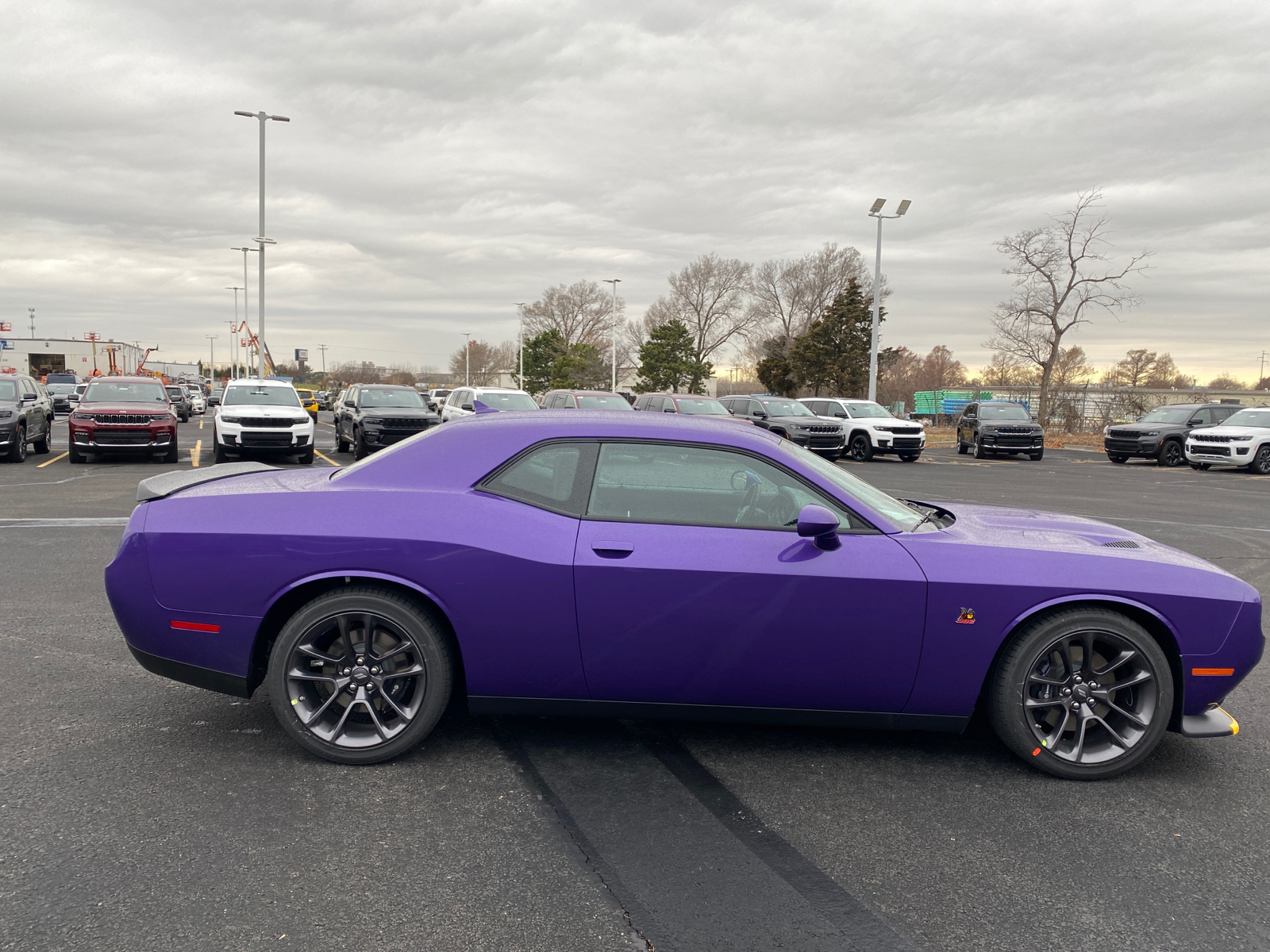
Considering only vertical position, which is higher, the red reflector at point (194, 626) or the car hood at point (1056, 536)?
the car hood at point (1056, 536)

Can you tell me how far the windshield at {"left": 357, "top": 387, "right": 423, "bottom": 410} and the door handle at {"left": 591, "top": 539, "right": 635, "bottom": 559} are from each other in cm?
1779

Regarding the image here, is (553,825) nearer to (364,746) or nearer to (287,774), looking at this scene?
(364,746)

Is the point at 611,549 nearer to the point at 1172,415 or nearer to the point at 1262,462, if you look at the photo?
the point at 1262,462

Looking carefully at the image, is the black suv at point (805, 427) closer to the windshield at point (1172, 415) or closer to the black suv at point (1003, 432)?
the black suv at point (1003, 432)

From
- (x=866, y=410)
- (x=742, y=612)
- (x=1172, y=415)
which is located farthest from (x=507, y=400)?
(x=1172, y=415)

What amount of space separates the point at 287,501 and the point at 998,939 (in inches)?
120

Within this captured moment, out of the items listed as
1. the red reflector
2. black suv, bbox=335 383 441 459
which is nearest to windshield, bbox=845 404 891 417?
black suv, bbox=335 383 441 459

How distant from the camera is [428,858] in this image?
9.43 ft

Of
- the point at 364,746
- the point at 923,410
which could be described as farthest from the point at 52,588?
the point at 923,410

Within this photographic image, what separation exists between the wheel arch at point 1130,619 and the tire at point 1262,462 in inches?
868

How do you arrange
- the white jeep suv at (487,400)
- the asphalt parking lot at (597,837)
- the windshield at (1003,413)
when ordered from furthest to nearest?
the windshield at (1003,413) < the white jeep suv at (487,400) < the asphalt parking lot at (597,837)

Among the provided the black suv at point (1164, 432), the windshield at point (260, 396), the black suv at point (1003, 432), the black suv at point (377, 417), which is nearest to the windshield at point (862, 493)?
the black suv at point (377, 417)

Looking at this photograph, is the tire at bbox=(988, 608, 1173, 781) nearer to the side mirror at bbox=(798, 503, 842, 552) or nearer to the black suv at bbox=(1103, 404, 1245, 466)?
the side mirror at bbox=(798, 503, 842, 552)

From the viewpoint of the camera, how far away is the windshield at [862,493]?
3.74 meters
